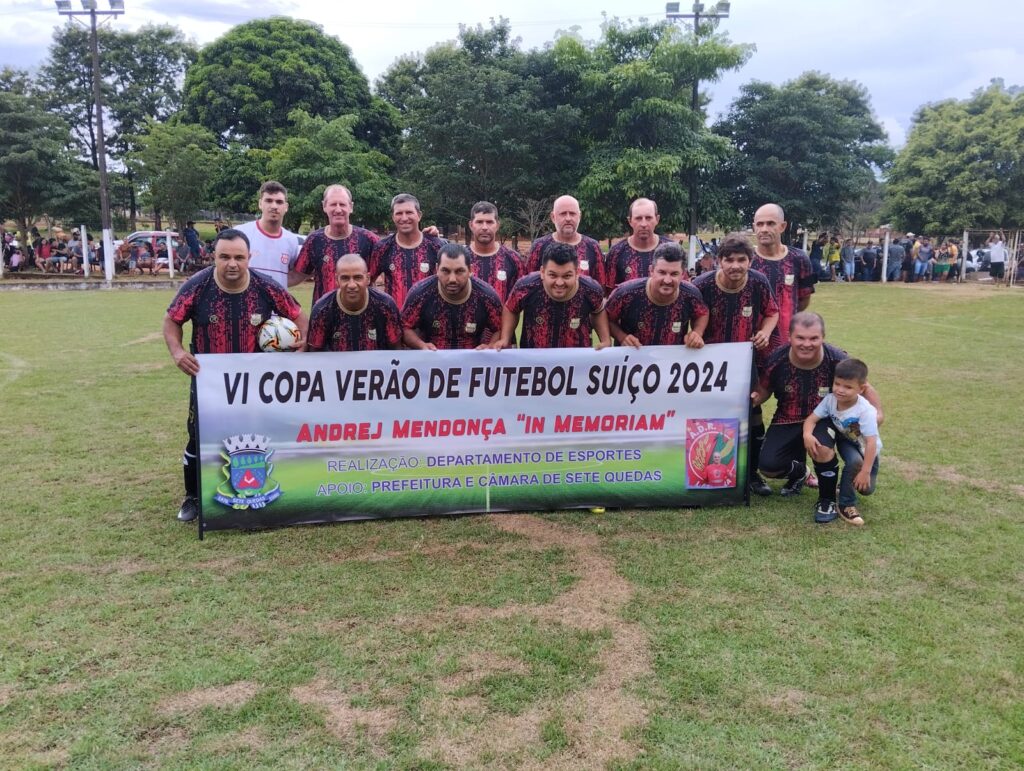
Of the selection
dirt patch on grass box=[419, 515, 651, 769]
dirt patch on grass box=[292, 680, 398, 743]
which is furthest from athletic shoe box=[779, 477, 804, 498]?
dirt patch on grass box=[292, 680, 398, 743]

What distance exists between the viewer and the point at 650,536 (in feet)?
15.3

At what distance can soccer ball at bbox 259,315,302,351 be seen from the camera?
15.5ft

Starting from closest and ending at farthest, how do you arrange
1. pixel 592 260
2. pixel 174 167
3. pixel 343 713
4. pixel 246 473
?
pixel 343 713 < pixel 246 473 < pixel 592 260 < pixel 174 167

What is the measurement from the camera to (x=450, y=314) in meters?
5.05

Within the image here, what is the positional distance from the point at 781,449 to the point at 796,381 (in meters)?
0.51

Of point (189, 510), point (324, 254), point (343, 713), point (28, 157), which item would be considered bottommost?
point (343, 713)

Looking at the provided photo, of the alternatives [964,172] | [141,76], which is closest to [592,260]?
[964,172]

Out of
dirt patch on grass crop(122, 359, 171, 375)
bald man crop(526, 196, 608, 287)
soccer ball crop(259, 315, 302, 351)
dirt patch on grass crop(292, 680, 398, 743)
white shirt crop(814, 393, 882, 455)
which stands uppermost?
bald man crop(526, 196, 608, 287)

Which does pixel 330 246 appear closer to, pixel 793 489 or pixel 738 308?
pixel 738 308

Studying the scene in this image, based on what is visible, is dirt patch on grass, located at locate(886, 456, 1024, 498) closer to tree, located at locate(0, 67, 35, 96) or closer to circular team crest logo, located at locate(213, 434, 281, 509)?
circular team crest logo, located at locate(213, 434, 281, 509)

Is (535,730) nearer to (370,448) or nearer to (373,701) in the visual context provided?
(373,701)

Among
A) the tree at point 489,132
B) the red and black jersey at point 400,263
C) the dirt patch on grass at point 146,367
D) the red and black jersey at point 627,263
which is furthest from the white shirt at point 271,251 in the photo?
the tree at point 489,132

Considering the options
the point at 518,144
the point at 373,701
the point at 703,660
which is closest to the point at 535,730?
the point at 373,701

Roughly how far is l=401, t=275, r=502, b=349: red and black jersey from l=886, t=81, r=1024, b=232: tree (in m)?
31.0
